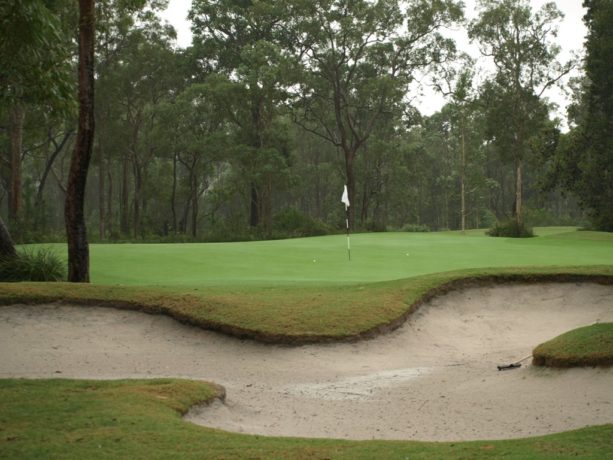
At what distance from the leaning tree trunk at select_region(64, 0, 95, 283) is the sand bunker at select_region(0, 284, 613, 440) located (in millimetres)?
3554

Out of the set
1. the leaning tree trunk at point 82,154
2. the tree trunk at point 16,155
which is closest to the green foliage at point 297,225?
the tree trunk at point 16,155

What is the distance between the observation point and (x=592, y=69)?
3884 cm

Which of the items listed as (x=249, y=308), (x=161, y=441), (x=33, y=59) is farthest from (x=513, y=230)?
(x=161, y=441)

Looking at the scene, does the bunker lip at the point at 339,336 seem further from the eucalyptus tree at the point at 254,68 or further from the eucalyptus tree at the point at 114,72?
the eucalyptus tree at the point at 114,72

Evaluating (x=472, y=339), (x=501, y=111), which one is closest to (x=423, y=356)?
(x=472, y=339)

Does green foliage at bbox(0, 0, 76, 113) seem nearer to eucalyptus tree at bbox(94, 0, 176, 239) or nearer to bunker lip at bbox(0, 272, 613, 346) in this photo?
bunker lip at bbox(0, 272, 613, 346)

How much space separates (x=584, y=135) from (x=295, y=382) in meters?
35.1

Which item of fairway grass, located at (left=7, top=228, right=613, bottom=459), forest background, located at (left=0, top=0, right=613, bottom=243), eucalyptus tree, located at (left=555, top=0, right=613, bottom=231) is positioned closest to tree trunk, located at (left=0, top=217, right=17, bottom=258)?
fairway grass, located at (left=7, top=228, right=613, bottom=459)

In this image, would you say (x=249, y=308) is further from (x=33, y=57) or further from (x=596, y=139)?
(x=596, y=139)

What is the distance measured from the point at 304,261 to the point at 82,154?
7.54 metres

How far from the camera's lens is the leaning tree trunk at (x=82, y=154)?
15.1 meters

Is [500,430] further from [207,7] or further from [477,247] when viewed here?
[207,7]

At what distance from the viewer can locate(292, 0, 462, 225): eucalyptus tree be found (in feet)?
165

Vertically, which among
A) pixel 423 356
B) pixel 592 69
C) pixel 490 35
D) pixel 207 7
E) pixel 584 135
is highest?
pixel 207 7
